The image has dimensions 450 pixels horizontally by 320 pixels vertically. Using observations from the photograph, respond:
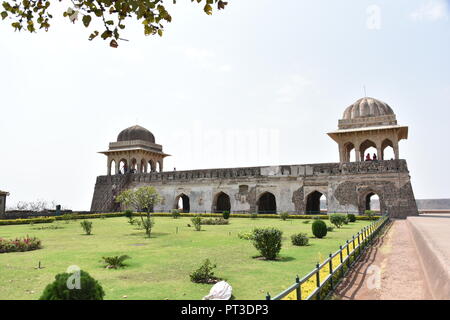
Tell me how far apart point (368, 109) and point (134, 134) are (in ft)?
71.6

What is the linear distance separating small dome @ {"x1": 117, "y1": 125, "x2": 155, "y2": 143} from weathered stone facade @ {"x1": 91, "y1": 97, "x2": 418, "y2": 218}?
76 centimetres

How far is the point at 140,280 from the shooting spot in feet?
19.1

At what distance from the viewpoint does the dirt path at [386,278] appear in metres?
4.91

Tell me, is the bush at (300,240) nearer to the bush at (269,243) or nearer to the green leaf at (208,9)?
the bush at (269,243)

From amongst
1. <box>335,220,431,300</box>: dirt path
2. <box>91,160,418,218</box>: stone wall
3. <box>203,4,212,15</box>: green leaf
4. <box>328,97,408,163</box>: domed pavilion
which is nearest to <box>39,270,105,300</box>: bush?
<box>203,4,212,15</box>: green leaf

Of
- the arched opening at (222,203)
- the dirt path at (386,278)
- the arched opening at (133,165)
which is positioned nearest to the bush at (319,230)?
the dirt path at (386,278)

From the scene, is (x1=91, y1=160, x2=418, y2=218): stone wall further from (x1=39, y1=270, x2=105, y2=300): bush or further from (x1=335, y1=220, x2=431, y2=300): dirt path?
(x1=39, y1=270, x2=105, y2=300): bush

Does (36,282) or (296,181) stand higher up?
(296,181)

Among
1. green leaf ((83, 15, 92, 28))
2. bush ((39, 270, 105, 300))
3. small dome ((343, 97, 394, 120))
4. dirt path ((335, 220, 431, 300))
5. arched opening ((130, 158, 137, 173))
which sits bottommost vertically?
dirt path ((335, 220, 431, 300))

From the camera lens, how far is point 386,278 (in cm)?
589

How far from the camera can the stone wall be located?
21.7 m
